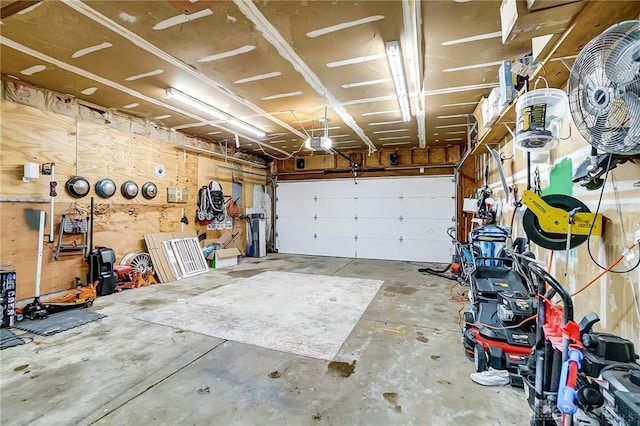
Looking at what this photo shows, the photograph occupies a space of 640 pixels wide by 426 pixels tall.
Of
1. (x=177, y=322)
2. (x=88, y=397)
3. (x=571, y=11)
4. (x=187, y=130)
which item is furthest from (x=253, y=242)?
(x=571, y=11)

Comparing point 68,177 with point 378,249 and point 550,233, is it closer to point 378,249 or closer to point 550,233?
point 550,233

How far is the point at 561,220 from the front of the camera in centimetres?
180

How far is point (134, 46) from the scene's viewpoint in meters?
2.88

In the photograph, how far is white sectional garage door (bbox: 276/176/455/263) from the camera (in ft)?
25.0

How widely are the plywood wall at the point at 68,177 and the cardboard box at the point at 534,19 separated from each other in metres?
5.46

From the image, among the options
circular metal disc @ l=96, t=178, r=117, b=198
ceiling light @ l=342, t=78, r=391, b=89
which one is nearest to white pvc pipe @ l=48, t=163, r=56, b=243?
circular metal disc @ l=96, t=178, r=117, b=198

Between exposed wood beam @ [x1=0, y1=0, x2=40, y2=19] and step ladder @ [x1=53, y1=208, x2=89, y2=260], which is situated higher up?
exposed wood beam @ [x1=0, y1=0, x2=40, y2=19]

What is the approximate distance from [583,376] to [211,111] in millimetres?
5071

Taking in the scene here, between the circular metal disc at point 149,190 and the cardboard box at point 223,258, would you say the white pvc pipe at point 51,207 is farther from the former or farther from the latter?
the cardboard box at point 223,258

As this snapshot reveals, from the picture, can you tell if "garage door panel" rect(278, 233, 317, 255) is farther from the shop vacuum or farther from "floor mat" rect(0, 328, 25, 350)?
"floor mat" rect(0, 328, 25, 350)

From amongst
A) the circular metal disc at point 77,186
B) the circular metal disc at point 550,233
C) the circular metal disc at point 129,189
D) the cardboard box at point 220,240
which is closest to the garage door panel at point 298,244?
the cardboard box at point 220,240

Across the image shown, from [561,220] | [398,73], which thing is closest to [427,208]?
[398,73]

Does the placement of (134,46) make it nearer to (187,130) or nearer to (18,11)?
(18,11)

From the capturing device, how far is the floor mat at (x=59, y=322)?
10.1ft
